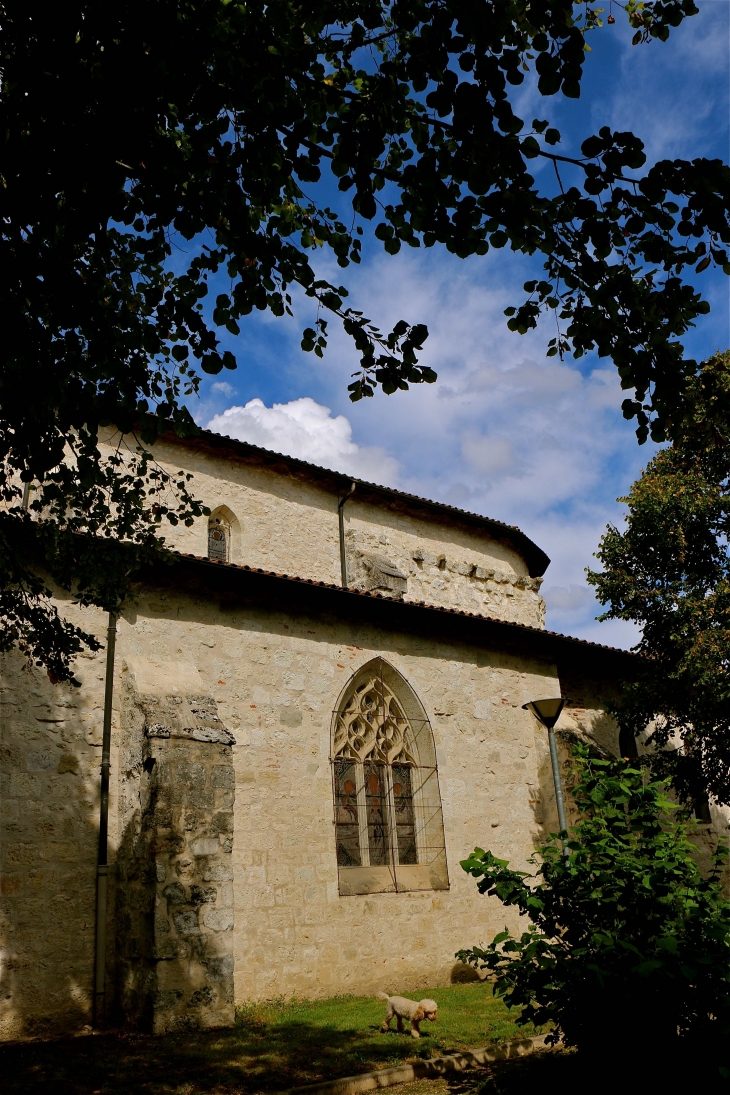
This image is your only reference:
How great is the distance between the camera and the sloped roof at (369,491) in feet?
45.6

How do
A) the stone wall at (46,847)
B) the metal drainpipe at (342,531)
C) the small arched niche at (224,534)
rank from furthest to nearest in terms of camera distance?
1. the metal drainpipe at (342,531)
2. the small arched niche at (224,534)
3. the stone wall at (46,847)

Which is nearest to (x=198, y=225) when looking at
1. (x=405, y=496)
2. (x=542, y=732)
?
(x=542, y=732)

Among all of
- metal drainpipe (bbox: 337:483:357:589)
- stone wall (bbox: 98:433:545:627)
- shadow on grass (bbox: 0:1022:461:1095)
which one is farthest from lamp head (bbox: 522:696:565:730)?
metal drainpipe (bbox: 337:483:357:589)

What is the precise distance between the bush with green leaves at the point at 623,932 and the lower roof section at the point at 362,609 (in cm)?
464

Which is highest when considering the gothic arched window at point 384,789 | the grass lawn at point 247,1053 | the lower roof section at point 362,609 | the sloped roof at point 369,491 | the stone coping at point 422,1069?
the sloped roof at point 369,491

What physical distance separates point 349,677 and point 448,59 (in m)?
7.82

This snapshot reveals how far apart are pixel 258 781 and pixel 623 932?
544 cm

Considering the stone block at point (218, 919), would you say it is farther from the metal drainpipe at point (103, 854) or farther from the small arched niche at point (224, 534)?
the small arched niche at point (224, 534)

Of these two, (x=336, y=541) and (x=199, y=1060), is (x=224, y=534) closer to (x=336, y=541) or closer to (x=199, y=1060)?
(x=336, y=541)

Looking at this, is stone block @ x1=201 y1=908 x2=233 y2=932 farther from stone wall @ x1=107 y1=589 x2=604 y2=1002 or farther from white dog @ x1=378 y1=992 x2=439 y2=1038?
white dog @ x1=378 y1=992 x2=439 y2=1038

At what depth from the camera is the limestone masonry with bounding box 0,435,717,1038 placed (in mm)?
7656

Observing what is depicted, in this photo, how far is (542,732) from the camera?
1248cm

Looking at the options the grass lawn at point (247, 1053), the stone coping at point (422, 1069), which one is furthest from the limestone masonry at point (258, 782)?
the stone coping at point (422, 1069)

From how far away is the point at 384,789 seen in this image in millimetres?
10641
